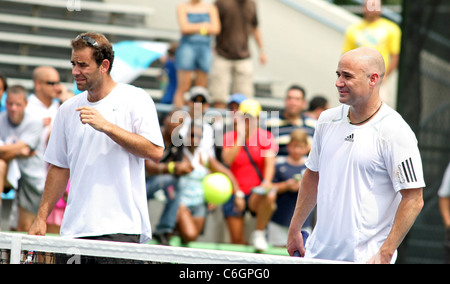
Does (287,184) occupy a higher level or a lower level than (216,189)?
higher

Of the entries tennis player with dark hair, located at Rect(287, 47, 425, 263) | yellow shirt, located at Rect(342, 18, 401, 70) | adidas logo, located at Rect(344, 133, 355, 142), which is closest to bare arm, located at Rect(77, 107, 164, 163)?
tennis player with dark hair, located at Rect(287, 47, 425, 263)

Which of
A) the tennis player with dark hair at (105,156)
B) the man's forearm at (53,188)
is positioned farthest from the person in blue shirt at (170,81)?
the tennis player with dark hair at (105,156)

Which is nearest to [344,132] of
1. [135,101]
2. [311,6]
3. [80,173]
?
[135,101]

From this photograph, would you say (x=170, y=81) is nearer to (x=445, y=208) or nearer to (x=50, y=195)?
(x=445, y=208)

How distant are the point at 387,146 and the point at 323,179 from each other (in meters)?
0.48

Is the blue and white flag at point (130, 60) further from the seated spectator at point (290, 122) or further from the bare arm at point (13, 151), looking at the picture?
the seated spectator at point (290, 122)

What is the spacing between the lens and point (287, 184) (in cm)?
1019

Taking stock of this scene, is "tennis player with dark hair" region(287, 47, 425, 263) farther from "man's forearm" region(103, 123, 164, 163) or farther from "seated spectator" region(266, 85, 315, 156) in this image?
"seated spectator" region(266, 85, 315, 156)

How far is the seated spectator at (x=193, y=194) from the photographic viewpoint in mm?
10133

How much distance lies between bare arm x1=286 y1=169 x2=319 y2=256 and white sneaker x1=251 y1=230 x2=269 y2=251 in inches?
188

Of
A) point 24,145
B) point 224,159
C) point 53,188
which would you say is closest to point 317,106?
point 224,159

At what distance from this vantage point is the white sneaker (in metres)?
10.1

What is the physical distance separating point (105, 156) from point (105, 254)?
102 cm

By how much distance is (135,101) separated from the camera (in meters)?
5.43
